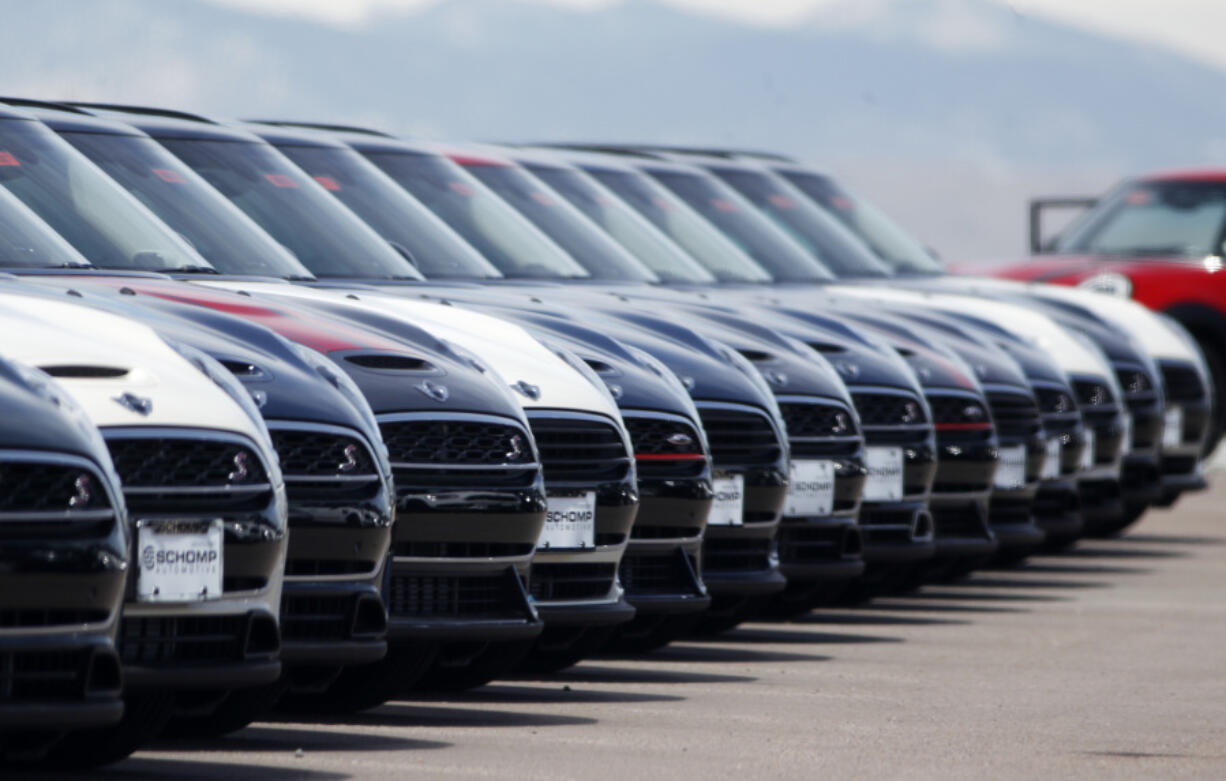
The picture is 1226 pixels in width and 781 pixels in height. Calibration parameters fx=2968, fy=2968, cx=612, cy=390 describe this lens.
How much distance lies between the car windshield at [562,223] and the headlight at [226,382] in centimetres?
572

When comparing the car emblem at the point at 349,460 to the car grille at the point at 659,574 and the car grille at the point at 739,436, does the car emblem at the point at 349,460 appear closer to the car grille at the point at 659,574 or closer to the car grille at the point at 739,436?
the car grille at the point at 659,574

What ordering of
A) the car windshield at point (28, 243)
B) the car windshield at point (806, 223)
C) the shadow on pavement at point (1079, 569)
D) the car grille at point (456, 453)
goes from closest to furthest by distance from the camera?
the car grille at point (456, 453) < the car windshield at point (28, 243) < the shadow on pavement at point (1079, 569) < the car windshield at point (806, 223)

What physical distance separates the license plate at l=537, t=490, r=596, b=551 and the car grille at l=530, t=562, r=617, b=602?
0.08 m

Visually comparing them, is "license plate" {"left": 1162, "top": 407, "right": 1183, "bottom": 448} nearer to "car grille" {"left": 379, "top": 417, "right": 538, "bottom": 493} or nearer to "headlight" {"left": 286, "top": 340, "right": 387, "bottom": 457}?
"car grille" {"left": 379, "top": 417, "right": 538, "bottom": 493}

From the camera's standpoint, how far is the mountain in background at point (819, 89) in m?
110

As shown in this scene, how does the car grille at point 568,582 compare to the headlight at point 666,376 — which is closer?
the car grille at point 568,582

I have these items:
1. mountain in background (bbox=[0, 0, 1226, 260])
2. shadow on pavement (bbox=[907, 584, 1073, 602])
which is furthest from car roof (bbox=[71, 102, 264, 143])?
mountain in background (bbox=[0, 0, 1226, 260])

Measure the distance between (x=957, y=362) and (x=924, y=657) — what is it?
259 centimetres

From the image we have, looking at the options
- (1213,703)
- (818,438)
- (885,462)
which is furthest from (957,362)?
(1213,703)

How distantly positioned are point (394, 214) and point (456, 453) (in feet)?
11.7

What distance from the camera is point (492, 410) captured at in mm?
8406

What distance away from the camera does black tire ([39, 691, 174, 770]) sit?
714 centimetres

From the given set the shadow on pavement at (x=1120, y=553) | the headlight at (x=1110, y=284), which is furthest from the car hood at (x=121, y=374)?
the headlight at (x=1110, y=284)

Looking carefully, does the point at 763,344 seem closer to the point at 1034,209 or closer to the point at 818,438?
the point at 818,438
